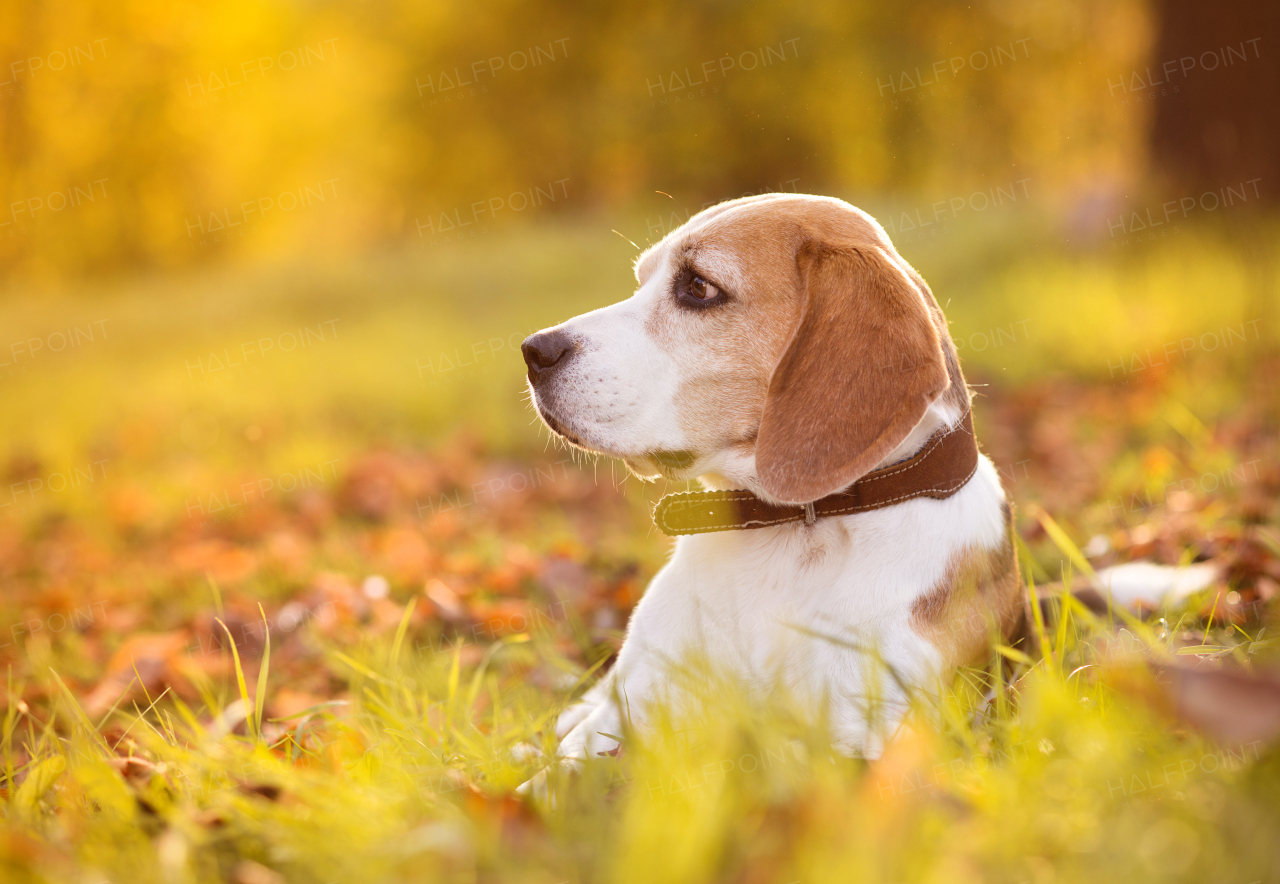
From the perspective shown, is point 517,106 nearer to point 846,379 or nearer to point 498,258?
point 498,258

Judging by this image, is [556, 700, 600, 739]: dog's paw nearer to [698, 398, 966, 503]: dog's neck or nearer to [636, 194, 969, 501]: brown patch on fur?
[698, 398, 966, 503]: dog's neck

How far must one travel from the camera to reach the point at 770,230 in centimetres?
259

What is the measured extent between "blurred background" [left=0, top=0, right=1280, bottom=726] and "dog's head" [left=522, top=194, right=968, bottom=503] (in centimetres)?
108

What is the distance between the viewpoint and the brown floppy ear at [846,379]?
2.26 m

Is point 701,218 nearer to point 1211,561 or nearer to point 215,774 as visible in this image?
point 215,774

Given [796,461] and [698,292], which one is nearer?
[796,461]

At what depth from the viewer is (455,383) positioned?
28.1ft

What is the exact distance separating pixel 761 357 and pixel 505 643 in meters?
1.26

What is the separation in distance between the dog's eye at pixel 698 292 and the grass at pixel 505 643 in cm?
110

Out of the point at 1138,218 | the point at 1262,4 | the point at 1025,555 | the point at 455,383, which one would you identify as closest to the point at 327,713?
the point at 1025,555

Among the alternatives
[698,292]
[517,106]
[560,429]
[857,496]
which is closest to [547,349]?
[560,429]

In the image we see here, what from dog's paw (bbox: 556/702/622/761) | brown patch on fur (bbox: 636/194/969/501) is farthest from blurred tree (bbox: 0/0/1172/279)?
dog's paw (bbox: 556/702/622/761)

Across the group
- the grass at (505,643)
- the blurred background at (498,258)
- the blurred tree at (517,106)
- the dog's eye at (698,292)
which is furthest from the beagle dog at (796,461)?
the blurred tree at (517,106)

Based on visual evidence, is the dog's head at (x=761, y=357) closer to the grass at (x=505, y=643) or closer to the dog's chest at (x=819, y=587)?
the dog's chest at (x=819, y=587)
